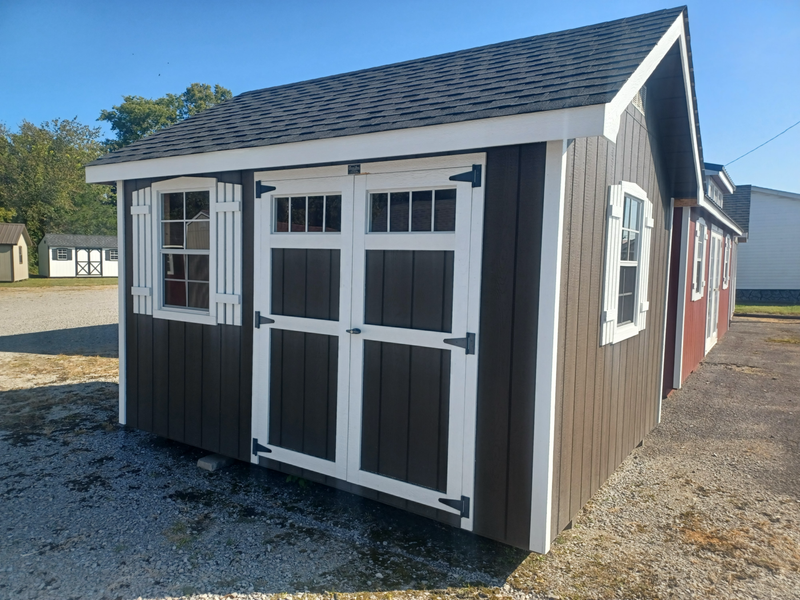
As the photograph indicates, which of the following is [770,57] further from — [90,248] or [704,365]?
[90,248]

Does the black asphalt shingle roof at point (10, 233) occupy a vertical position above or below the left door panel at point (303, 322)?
above

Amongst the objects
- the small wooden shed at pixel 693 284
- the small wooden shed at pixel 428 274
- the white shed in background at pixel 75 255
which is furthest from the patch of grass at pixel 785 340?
the white shed in background at pixel 75 255

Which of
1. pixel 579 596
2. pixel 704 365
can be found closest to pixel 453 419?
pixel 579 596

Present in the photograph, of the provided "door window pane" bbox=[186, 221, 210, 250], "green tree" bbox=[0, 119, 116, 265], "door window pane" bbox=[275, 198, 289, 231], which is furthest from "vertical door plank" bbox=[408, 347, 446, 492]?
"green tree" bbox=[0, 119, 116, 265]

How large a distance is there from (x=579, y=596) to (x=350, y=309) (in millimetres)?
2065

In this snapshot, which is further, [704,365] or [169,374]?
[704,365]

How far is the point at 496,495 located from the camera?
3.10m

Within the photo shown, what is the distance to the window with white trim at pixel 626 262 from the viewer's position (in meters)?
3.74

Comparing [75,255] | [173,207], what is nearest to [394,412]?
[173,207]

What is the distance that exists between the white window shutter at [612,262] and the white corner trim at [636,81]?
74 centimetres

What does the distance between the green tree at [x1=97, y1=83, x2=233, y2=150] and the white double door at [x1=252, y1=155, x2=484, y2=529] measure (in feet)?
134

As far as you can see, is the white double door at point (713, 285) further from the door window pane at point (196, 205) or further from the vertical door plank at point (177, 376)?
the vertical door plank at point (177, 376)

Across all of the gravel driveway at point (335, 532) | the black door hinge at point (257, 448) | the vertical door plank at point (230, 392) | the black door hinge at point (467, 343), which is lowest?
the gravel driveway at point (335, 532)

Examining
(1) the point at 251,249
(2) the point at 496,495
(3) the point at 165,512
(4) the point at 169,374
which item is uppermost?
(1) the point at 251,249
